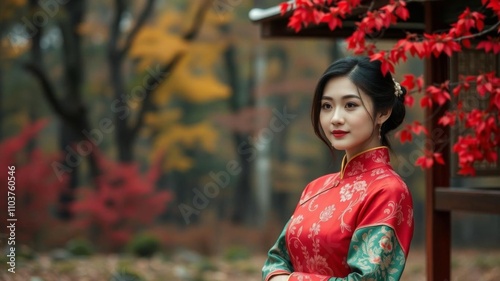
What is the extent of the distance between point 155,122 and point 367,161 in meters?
11.8

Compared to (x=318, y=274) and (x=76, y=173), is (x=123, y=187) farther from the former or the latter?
(x=318, y=274)

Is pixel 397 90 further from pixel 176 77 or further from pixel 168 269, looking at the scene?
pixel 176 77

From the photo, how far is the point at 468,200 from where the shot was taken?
4.49m

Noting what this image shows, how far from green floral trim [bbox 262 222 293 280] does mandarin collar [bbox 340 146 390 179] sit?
0.31m

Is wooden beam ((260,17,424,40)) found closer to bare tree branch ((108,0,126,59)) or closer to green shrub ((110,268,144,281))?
green shrub ((110,268,144,281))

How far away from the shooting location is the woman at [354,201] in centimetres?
244

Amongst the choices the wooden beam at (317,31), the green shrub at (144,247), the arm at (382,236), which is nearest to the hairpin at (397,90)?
the arm at (382,236)

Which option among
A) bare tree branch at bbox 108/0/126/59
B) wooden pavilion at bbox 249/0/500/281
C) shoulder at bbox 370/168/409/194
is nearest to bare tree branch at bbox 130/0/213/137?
bare tree branch at bbox 108/0/126/59

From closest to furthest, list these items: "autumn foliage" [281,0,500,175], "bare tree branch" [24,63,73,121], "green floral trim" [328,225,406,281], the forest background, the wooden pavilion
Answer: "green floral trim" [328,225,406,281]
"autumn foliage" [281,0,500,175]
the wooden pavilion
the forest background
"bare tree branch" [24,63,73,121]

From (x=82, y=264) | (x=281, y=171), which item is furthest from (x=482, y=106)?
(x=281, y=171)

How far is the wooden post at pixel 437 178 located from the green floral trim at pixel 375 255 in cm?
227

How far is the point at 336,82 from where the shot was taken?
2617mm

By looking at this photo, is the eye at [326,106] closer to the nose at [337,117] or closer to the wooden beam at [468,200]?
the nose at [337,117]

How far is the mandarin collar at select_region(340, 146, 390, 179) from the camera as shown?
2.64 meters
